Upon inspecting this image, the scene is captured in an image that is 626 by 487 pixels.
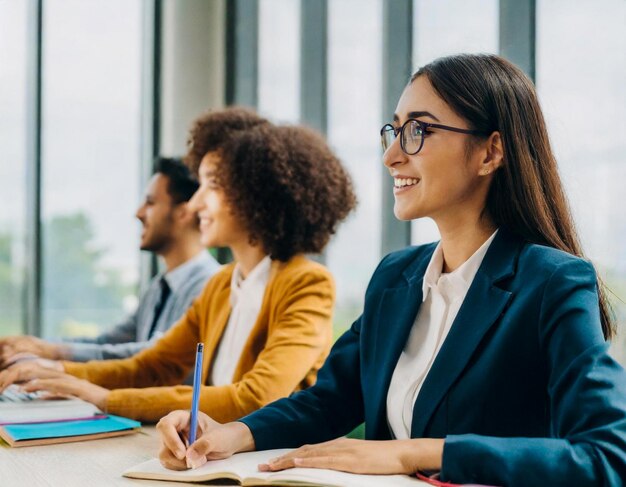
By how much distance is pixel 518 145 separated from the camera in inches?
58.0

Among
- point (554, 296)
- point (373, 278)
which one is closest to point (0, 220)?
point (373, 278)

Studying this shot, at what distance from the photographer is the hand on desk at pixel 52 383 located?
1.93m

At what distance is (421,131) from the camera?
1.53 meters

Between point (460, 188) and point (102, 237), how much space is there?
307 cm

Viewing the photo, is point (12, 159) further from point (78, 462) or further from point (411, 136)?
point (411, 136)

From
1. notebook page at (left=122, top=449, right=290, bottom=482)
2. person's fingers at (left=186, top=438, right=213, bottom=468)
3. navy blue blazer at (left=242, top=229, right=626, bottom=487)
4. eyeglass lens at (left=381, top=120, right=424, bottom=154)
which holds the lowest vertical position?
notebook page at (left=122, top=449, right=290, bottom=482)

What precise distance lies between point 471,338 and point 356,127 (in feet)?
6.25

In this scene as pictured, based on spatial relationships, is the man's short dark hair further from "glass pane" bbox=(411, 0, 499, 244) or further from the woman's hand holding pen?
the woman's hand holding pen

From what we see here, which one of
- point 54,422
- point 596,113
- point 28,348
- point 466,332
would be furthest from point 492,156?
point 28,348

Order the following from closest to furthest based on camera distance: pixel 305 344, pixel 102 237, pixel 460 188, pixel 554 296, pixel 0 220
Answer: pixel 554 296, pixel 460 188, pixel 305 344, pixel 0 220, pixel 102 237

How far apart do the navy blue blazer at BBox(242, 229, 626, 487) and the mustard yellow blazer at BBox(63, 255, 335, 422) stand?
0.30 m

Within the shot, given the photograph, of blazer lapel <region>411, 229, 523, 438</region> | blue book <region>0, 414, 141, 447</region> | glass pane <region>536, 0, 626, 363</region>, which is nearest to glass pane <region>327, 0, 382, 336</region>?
glass pane <region>536, 0, 626, 363</region>

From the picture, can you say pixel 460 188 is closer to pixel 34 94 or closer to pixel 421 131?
pixel 421 131

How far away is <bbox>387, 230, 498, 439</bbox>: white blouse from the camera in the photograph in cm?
152
